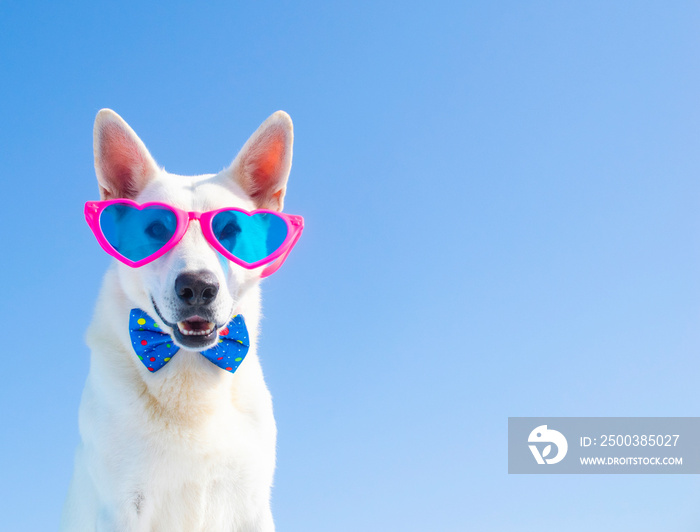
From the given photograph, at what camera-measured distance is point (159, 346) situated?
475 centimetres

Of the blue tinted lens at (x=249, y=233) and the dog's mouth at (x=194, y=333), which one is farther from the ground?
the blue tinted lens at (x=249, y=233)

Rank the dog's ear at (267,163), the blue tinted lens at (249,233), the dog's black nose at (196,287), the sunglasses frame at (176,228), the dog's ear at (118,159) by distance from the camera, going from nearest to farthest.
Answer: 1. the dog's black nose at (196,287)
2. the sunglasses frame at (176,228)
3. the blue tinted lens at (249,233)
4. the dog's ear at (118,159)
5. the dog's ear at (267,163)

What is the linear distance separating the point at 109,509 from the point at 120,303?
151 centimetres

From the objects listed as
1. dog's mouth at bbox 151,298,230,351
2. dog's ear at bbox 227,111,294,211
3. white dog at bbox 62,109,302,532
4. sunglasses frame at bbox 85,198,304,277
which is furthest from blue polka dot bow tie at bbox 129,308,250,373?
dog's ear at bbox 227,111,294,211

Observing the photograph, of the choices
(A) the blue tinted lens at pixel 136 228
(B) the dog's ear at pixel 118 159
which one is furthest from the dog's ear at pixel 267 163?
(A) the blue tinted lens at pixel 136 228

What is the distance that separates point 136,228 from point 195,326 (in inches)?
35.3

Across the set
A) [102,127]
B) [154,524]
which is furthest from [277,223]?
[154,524]

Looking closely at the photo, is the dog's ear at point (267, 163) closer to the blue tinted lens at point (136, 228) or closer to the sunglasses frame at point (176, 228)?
the sunglasses frame at point (176, 228)

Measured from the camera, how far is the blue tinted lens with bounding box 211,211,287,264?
481 cm

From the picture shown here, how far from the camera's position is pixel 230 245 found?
190 inches

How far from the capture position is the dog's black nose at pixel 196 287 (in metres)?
4.37

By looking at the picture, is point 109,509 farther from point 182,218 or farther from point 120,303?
point 182,218

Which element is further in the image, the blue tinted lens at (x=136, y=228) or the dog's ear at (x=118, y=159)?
the dog's ear at (x=118, y=159)

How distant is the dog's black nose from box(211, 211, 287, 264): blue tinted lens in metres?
0.45
